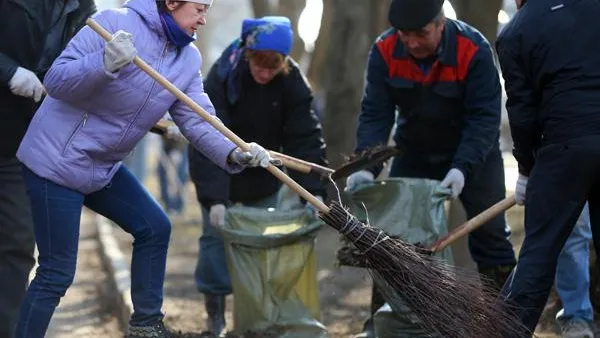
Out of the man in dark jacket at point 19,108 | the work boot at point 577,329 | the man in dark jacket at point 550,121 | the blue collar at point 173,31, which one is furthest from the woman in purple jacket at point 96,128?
the work boot at point 577,329

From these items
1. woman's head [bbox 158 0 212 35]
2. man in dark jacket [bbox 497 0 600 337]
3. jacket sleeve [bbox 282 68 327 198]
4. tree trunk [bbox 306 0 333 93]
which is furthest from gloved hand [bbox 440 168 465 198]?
tree trunk [bbox 306 0 333 93]

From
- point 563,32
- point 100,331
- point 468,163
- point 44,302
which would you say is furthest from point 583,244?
point 100,331

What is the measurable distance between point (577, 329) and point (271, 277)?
5.35 feet

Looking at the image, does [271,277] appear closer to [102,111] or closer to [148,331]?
[148,331]

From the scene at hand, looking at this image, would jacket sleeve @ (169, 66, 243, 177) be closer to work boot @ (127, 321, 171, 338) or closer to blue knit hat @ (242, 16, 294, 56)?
work boot @ (127, 321, 171, 338)

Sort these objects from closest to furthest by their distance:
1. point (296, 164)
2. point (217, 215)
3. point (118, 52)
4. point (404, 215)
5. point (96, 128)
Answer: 1. point (118, 52)
2. point (96, 128)
3. point (296, 164)
4. point (404, 215)
5. point (217, 215)

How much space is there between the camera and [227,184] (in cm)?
734

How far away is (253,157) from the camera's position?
571cm

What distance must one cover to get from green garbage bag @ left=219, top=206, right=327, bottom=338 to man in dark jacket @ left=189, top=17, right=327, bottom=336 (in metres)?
0.30

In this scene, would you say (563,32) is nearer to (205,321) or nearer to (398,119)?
(398,119)

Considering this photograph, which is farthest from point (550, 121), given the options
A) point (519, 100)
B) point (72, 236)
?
point (72, 236)

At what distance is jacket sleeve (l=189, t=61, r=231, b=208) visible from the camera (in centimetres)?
724

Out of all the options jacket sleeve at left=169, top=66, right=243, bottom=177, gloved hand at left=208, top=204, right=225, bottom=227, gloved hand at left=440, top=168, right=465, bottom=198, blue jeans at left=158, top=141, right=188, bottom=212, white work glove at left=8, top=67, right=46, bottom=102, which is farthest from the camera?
blue jeans at left=158, top=141, right=188, bottom=212

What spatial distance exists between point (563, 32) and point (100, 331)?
4295 mm
